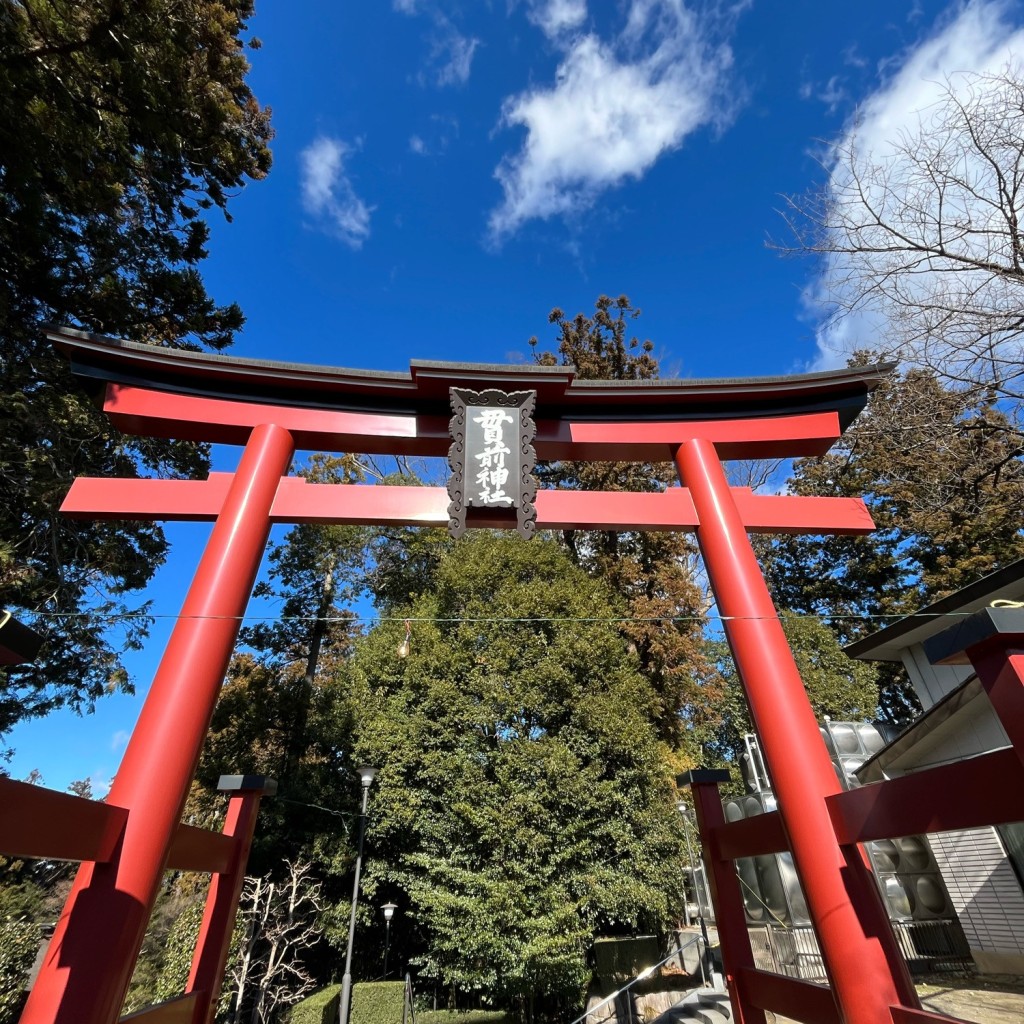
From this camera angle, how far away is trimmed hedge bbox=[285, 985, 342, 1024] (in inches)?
385

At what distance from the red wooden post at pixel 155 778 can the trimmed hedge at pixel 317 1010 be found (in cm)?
980

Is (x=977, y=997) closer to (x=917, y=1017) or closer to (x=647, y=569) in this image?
(x=917, y=1017)

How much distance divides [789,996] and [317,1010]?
10129 mm

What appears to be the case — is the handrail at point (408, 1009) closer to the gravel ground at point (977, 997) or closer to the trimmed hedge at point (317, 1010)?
the trimmed hedge at point (317, 1010)

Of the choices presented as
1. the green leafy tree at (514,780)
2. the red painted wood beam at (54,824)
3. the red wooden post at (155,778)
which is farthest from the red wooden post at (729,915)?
the green leafy tree at (514,780)

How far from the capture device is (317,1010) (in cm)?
986

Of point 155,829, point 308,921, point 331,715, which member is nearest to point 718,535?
point 155,829

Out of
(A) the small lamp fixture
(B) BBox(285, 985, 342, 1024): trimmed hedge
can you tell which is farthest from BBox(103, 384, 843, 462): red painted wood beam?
(B) BBox(285, 985, 342, 1024): trimmed hedge

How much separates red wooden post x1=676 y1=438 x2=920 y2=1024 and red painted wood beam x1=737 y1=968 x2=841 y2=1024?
30 centimetres

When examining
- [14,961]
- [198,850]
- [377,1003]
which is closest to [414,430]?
[198,850]

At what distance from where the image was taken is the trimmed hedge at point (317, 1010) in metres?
9.77

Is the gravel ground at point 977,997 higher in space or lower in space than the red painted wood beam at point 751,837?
lower

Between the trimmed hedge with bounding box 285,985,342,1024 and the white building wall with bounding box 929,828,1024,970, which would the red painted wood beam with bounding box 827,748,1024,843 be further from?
the trimmed hedge with bounding box 285,985,342,1024

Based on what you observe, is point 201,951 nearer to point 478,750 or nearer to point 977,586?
point 478,750
